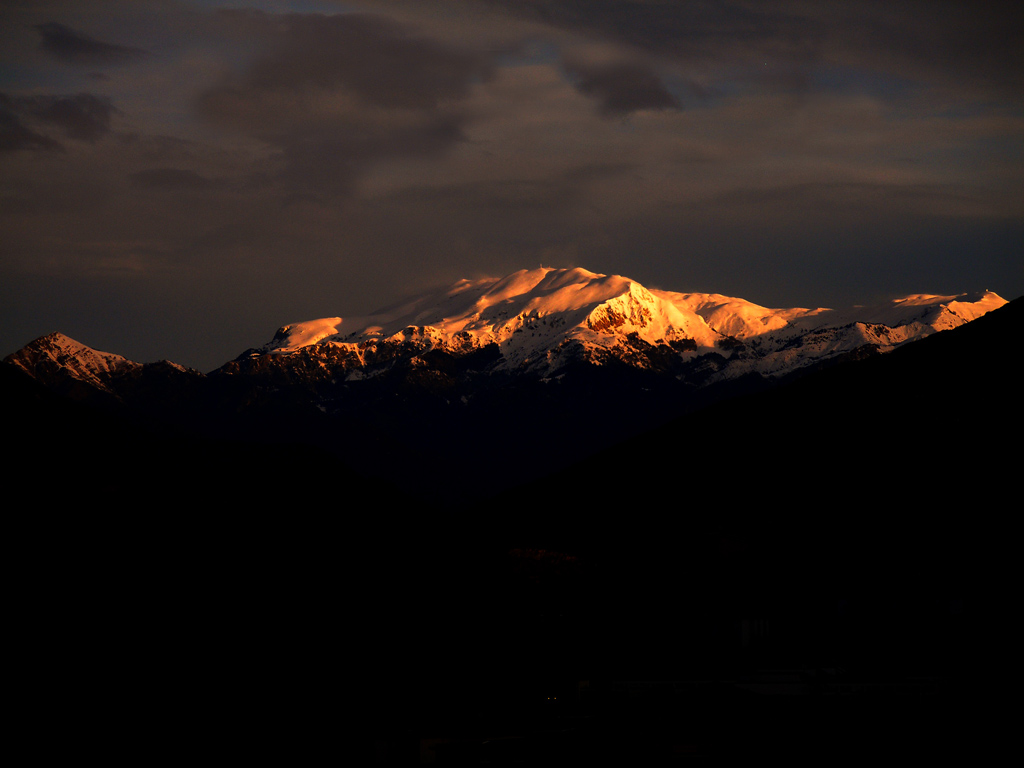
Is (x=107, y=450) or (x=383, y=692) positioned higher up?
(x=107, y=450)

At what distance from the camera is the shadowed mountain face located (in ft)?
259

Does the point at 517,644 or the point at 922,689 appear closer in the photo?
the point at 922,689

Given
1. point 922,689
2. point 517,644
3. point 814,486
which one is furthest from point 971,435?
point 922,689

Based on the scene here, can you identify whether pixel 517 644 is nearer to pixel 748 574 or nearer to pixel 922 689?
pixel 748 574

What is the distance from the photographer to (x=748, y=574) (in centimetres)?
10069

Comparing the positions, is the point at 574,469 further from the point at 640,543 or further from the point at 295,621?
the point at 295,621

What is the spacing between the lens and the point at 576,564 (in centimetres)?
11169

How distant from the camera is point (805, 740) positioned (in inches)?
1890

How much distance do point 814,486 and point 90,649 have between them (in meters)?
66.3

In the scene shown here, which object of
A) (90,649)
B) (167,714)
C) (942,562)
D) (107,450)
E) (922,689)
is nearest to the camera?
(922,689)

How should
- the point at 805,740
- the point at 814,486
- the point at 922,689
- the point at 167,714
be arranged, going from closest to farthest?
the point at 805,740
the point at 922,689
the point at 167,714
the point at 814,486

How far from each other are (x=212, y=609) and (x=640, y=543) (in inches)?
1718

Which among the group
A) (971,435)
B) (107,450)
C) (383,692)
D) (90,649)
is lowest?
(383,692)

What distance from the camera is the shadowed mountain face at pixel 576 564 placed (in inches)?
3103
